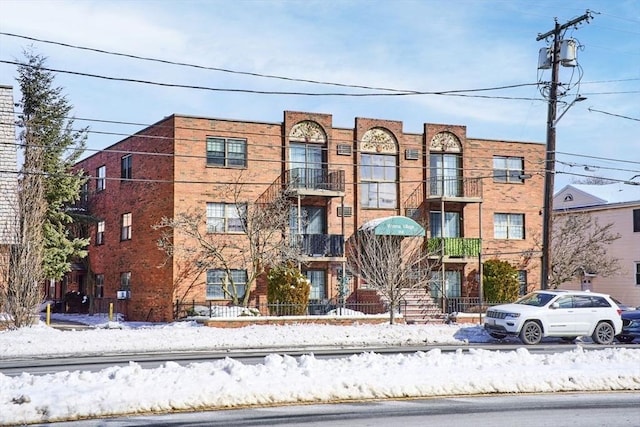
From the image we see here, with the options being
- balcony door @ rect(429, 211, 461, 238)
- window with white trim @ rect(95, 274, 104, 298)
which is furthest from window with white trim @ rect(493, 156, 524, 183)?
window with white trim @ rect(95, 274, 104, 298)

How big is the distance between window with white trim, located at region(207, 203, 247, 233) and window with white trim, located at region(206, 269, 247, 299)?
188 cm

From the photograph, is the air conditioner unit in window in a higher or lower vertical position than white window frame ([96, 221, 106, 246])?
lower

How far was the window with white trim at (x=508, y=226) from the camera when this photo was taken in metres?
41.3

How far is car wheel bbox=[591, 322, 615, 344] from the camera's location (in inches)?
993

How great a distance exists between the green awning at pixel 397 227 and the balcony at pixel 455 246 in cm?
285

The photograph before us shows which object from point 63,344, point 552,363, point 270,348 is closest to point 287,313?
point 270,348

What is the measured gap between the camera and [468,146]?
1602 inches

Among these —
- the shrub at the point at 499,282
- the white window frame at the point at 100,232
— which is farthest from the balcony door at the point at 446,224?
the white window frame at the point at 100,232

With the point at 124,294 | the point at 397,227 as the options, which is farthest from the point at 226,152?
the point at 124,294

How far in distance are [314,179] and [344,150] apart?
8.43 feet

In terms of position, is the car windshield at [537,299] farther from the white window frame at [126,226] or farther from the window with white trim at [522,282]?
the white window frame at [126,226]

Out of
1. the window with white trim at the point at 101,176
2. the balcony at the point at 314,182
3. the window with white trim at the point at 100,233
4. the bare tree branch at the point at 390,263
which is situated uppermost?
the window with white trim at the point at 101,176

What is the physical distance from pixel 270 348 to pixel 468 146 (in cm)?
2072

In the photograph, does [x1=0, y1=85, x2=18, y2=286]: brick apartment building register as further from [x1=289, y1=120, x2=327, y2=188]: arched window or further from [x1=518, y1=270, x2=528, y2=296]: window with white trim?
[x1=518, y1=270, x2=528, y2=296]: window with white trim
